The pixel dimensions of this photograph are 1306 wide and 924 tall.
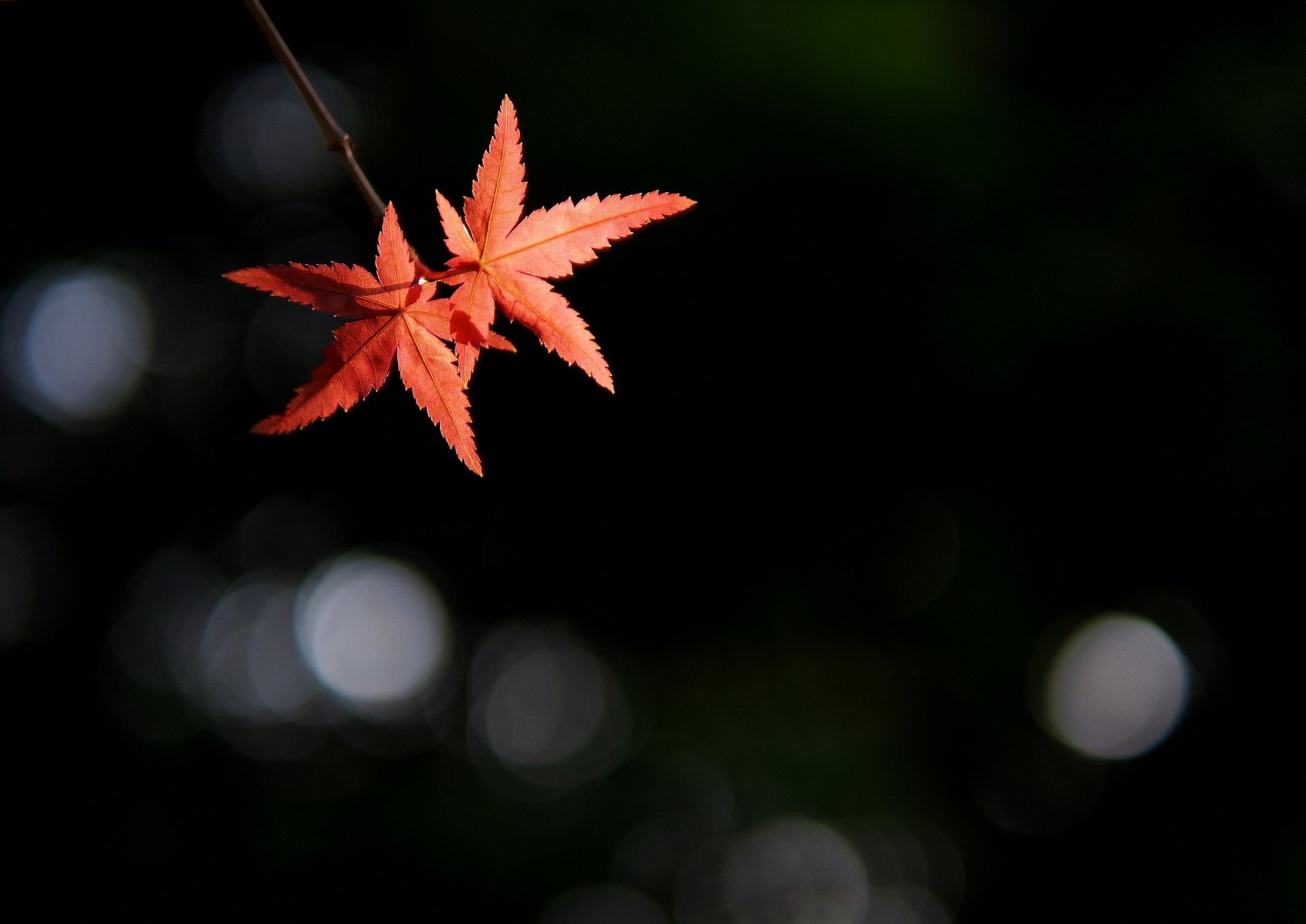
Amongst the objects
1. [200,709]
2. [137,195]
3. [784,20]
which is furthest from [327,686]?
[784,20]

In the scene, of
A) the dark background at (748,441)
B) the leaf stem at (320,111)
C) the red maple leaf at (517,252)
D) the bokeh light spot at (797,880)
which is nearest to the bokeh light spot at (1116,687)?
the dark background at (748,441)

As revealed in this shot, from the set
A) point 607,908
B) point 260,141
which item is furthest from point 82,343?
point 607,908

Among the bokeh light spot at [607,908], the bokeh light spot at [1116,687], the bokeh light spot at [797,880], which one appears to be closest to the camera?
the bokeh light spot at [1116,687]

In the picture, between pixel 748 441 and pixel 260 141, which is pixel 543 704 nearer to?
pixel 748 441

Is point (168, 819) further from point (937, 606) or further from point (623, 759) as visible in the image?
point (937, 606)

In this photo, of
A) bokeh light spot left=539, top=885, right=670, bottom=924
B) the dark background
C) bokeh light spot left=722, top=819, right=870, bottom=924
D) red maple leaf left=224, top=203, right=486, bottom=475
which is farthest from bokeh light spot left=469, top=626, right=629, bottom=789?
red maple leaf left=224, top=203, right=486, bottom=475

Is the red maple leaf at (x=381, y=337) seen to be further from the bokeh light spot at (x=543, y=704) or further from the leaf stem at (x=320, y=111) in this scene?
the bokeh light spot at (x=543, y=704)
